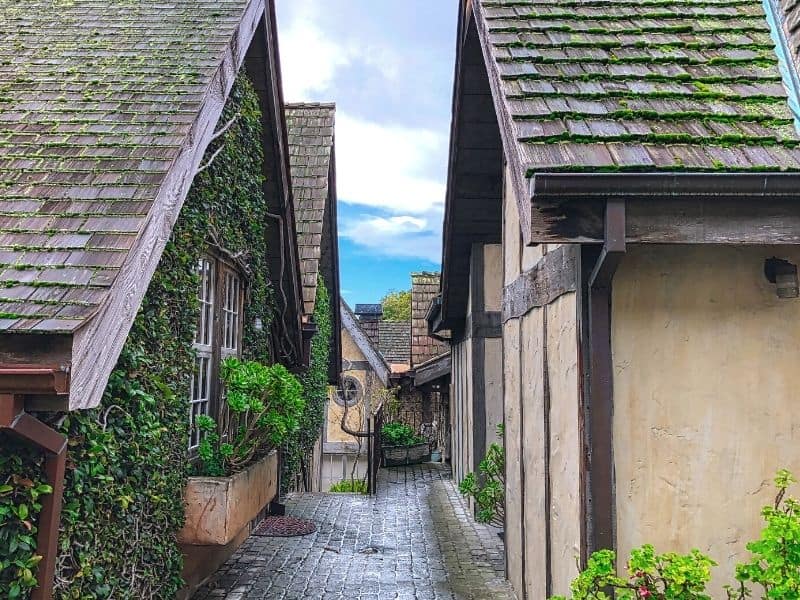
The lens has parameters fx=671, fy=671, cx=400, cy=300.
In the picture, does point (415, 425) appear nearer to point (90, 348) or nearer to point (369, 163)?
point (90, 348)

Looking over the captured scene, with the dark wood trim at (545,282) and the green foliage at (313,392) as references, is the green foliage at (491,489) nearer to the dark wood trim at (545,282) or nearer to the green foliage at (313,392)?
the dark wood trim at (545,282)

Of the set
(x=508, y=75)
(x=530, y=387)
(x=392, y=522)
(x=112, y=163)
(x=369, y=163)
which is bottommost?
(x=392, y=522)

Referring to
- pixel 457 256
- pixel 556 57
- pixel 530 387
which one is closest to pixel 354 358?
pixel 457 256

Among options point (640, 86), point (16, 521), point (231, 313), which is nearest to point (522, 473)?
point (640, 86)

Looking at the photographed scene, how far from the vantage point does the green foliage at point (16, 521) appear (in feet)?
9.14

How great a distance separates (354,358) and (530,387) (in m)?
13.5

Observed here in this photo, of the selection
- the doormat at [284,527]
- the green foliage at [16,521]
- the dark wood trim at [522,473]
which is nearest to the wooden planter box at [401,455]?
the doormat at [284,527]

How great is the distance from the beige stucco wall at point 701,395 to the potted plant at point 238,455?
2.82m

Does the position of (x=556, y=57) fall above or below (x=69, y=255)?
above

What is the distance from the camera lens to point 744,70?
375 centimetres

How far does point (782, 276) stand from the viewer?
338 cm

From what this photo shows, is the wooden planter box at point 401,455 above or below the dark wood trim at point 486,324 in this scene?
below

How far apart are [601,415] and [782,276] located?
115cm

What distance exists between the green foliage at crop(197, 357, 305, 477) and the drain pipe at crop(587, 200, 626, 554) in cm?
274
